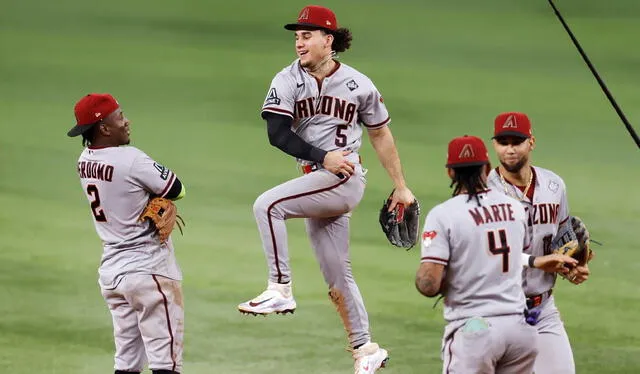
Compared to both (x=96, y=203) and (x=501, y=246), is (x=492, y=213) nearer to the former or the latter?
(x=501, y=246)

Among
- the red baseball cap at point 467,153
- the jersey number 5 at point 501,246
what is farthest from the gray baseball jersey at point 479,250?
the red baseball cap at point 467,153

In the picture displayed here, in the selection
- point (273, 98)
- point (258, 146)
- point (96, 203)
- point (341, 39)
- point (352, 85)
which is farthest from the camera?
point (258, 146)

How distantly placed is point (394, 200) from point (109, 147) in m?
1.64

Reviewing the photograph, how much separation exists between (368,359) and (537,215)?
147 cm

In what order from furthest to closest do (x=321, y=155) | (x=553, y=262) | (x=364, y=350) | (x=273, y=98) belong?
A: (x=364, y=350), (x=273, y=98), (x=321, y=155), (x=553, y=262)

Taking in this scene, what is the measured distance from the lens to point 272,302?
707 centimetres

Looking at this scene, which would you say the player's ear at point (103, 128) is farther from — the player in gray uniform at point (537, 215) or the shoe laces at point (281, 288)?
the player in gray uniform at point (537, 215)

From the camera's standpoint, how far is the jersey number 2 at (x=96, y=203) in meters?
6.83

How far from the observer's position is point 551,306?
6645 mm

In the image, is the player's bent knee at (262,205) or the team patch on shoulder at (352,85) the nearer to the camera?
the player's bent knee at (262,205)

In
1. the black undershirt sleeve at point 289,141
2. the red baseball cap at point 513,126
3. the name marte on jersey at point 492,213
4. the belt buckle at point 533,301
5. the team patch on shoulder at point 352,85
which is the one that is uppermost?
the team patch on shoulder at point 352,85

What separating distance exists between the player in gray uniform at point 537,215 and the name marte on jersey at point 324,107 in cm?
100

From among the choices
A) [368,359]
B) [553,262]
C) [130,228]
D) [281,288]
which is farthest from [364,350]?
[553,262]

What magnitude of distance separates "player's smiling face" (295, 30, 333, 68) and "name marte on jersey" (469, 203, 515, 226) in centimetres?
186
